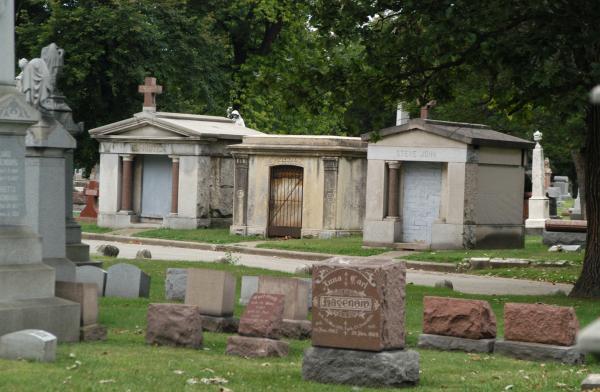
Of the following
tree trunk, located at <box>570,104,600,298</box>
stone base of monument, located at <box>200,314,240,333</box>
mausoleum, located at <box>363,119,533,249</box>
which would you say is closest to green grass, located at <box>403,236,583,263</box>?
mausoleum, located at <box>363,119,533,249</box>

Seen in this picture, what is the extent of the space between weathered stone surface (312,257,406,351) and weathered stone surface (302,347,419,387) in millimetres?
81

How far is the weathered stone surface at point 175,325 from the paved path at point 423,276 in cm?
1001

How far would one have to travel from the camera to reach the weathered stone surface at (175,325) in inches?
527

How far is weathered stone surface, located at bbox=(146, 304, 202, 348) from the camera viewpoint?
13375 millimetres

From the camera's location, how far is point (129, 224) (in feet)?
129

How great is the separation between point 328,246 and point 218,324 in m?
17.7

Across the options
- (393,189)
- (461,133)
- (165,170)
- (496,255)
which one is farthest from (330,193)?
(496,255)

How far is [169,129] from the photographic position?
3894 centimetres

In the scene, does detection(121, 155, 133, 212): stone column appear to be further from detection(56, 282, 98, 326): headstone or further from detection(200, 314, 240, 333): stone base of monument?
detection(56, 282, 98, 326): headstone

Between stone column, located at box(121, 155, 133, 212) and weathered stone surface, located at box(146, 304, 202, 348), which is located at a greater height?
stone column, located at box(121, 155, 133, 212)

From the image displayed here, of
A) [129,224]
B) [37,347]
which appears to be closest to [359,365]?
[37,347]

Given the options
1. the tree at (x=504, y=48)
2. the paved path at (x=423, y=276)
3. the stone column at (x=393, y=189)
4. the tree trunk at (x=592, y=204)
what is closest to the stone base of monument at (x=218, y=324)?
the tree at (x=504, y=48)

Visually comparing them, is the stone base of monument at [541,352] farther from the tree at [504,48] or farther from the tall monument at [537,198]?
the tall monument at [537,198]

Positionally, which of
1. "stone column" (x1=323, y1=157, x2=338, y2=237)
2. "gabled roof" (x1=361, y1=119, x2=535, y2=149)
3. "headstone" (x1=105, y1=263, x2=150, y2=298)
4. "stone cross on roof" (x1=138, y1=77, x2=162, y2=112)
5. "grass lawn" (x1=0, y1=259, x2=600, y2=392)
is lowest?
"grass lawn" (x1=0, y1=259, x2=600, y2=392)
